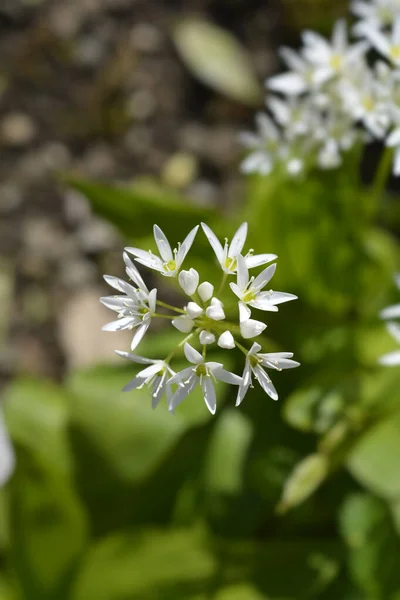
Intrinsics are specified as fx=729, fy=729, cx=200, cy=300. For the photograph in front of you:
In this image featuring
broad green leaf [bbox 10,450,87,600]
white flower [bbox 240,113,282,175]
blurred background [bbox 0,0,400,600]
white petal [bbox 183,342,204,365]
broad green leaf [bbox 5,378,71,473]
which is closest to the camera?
white petal [bbox 183,342,204,365]

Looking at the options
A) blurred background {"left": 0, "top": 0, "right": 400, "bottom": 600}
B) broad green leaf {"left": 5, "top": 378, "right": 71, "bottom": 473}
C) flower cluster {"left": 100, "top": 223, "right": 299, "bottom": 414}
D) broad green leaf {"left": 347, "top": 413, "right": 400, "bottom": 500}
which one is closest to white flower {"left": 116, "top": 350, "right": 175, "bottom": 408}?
flower cluster {"left": 100, "top": 223, "right": 299, "bottom": 414}

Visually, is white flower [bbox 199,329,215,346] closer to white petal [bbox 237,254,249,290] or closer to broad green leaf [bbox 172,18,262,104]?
white petal [bbox 237,254,249,290]

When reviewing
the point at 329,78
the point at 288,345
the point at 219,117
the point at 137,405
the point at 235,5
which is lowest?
the point at 137,405

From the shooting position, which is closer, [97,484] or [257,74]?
[97,484]

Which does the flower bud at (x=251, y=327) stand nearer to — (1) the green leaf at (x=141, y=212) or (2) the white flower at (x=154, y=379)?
(2) the white flower at (x=154, y=379)

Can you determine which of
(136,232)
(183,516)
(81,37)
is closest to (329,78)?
(136,232)

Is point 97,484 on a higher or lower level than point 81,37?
lower

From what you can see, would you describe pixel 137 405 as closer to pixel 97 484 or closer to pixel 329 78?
pixel 97 484

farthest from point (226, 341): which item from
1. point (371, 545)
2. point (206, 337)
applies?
point (371, 545)

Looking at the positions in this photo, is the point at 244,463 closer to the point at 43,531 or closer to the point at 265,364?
the point at 43,531
